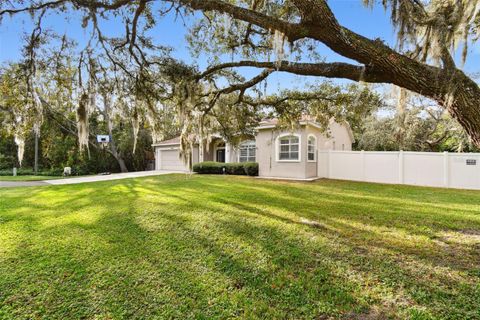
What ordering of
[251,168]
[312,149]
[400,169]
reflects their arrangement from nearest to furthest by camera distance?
[400,169]
[312,149]
[251,168]

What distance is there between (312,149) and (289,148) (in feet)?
4.37

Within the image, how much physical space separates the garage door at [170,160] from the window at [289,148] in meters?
8.30

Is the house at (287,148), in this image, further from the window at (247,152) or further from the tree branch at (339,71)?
the tree branch at (339,71)

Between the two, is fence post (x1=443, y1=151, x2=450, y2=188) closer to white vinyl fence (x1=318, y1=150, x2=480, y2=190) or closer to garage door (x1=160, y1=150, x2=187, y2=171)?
white vinyl fence (x1=318, y1=150, x2=480, y2=190)

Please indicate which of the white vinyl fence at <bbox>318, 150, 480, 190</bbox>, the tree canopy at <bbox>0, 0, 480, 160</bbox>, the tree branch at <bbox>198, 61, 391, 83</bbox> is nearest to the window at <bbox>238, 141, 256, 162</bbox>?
the white vinyl fence at <bbox>318, 150, 480, 190</bbox>

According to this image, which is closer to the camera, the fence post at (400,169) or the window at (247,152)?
the fence post at (400,169)

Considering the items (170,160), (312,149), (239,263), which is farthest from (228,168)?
(239,263)

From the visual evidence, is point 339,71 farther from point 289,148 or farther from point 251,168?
point 251,168

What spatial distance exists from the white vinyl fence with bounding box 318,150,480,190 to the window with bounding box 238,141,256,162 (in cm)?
416

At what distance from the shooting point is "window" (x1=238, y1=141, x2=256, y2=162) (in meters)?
15.7

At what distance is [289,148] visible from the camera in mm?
13555

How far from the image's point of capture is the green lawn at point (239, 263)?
2.39m

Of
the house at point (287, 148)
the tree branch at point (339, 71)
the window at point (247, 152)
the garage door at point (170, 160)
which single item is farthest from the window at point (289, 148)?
the tree branch at point (339, 71)

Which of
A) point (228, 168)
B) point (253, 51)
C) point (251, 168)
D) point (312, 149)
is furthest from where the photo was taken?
point (228, 168)
